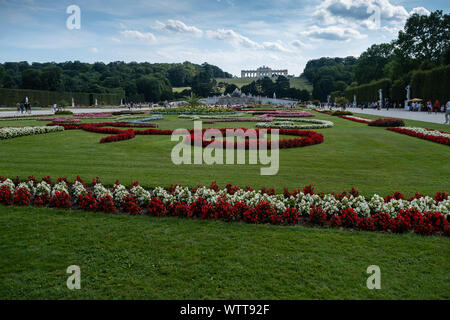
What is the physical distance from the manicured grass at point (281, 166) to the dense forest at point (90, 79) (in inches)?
2351

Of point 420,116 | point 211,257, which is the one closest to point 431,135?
point 211,257

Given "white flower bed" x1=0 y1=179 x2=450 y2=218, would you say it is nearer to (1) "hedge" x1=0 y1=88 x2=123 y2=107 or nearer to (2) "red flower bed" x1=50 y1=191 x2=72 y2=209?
(2) "red flower bed" x1=50 y1=191 x2=72 y2=209

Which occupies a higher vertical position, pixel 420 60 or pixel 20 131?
pixel 420 60

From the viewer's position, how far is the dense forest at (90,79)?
205 ft

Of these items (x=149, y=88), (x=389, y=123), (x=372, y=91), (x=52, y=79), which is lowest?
(x=389, y=123)

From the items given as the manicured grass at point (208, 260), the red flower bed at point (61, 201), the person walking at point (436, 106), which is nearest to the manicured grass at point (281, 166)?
the red flower bed at point (61, 201)

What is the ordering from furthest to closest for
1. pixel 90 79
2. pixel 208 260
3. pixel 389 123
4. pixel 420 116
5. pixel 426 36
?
pixel 90 79 → pixel 426 36 → pixel 420 116 → pixel 389 123 → pixel 208 260

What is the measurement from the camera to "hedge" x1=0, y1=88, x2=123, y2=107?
49.1m

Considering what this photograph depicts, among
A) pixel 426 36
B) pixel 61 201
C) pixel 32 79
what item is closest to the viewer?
pixel 61 201

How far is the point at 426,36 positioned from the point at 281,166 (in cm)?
5456

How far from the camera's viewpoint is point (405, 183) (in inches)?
246

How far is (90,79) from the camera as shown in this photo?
7606 cm

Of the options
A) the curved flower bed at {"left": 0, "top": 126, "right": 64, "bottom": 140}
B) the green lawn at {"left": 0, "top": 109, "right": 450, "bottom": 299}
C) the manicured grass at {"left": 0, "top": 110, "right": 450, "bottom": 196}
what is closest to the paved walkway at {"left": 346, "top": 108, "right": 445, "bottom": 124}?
the manicured grass at {"left": 0, "top": 110, "right": 450, "bottom": 196}

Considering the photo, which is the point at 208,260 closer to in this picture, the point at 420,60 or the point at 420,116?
the point at 420,116
